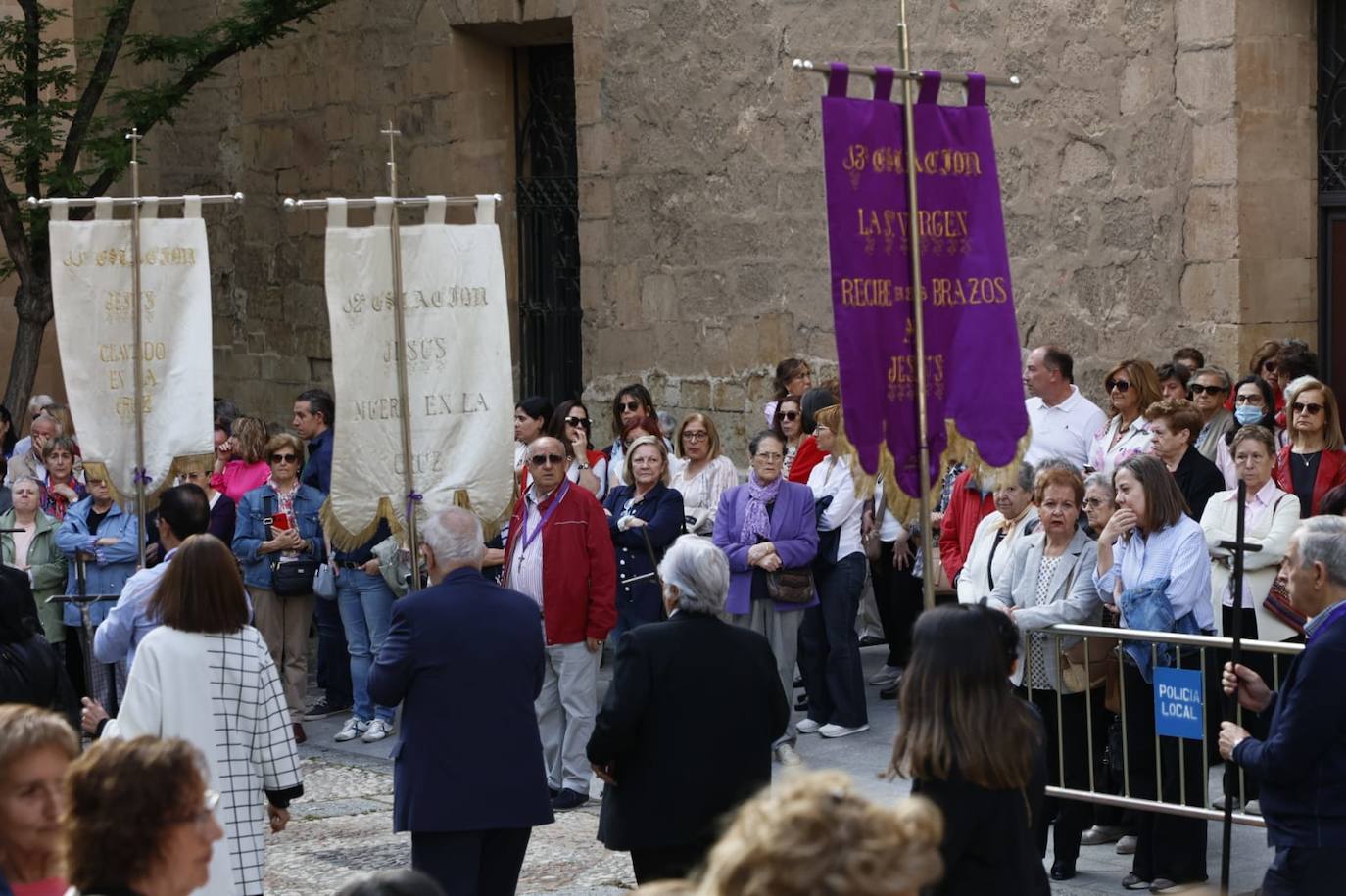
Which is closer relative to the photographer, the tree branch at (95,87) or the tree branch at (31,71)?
the tree branch at (95,87)

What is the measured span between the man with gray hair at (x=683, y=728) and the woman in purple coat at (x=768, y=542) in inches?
149

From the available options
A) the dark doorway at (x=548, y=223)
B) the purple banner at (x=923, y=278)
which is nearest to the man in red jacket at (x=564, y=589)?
the purple banner at (x=923, y=278)

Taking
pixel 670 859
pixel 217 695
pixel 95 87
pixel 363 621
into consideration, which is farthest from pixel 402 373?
pixel 95 87

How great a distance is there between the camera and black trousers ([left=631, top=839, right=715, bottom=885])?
605 cm

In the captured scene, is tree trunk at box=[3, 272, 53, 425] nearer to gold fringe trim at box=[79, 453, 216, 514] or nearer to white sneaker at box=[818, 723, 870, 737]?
gold fringe trim at box=[79, 453, 216, 514]

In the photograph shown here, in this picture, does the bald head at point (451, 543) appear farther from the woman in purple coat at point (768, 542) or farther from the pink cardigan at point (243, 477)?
the pink cardigan at point (243, 477)

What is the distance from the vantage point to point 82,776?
3738mm

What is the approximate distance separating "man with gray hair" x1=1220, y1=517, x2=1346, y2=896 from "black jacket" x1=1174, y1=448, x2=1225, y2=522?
3.59 meters

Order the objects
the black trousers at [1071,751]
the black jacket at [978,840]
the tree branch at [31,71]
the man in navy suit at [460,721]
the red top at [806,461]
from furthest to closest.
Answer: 1. the tree branch at [31,71]
2. the red top at [806,461]
3. the black trousers at [1071,751]
4. the man in navy suit at [460,721]
5. the black jacket at [978,840]

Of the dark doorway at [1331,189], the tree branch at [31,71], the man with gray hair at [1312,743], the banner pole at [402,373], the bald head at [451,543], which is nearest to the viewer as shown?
the man with gray hair at [1312,743]

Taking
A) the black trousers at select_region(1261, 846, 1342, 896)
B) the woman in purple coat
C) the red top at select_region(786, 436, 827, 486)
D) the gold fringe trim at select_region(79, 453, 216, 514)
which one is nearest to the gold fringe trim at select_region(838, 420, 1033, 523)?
the black trousers at select_region(1261, 846, 1342, 896)

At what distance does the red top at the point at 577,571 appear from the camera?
362 inches

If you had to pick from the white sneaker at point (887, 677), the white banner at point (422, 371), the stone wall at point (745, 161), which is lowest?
the white sneaker at point (887, 677)

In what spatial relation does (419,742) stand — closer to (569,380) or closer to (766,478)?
(766,478)
